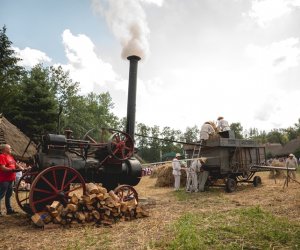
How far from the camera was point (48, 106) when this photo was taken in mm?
25578

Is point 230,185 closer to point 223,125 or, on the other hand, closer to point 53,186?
point 223,125

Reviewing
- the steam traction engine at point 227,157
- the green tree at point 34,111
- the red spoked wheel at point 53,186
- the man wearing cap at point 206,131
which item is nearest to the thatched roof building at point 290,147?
the green tree at point 34,111

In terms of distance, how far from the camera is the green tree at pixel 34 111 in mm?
24697

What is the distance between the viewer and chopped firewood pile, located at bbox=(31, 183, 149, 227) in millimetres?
6016

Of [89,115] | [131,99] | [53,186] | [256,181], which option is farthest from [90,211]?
[89,115]

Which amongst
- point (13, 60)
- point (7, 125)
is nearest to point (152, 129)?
point (13, 60)

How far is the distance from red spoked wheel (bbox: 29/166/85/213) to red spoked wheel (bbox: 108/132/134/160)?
1.20 m

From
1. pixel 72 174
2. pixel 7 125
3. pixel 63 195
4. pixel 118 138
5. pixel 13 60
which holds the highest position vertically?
pixel 13 60

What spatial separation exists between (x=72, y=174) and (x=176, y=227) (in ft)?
9.10

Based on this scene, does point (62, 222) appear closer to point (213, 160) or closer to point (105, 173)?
point (105, 173)

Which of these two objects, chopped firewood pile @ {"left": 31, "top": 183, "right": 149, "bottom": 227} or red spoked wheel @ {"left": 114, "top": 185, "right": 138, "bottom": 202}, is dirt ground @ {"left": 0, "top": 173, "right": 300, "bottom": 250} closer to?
chopped firewood pile @ {"left": 31, "top": 183, "right": 149, "bottom": 227}

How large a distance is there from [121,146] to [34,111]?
65.4 ft

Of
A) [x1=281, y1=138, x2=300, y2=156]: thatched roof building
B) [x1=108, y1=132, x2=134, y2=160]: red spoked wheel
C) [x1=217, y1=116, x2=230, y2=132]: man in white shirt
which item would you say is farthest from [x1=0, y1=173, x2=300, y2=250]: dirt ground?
[x1=281, y1=138, x2=300, y2=156]: thatched roof building

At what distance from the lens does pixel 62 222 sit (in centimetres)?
600
